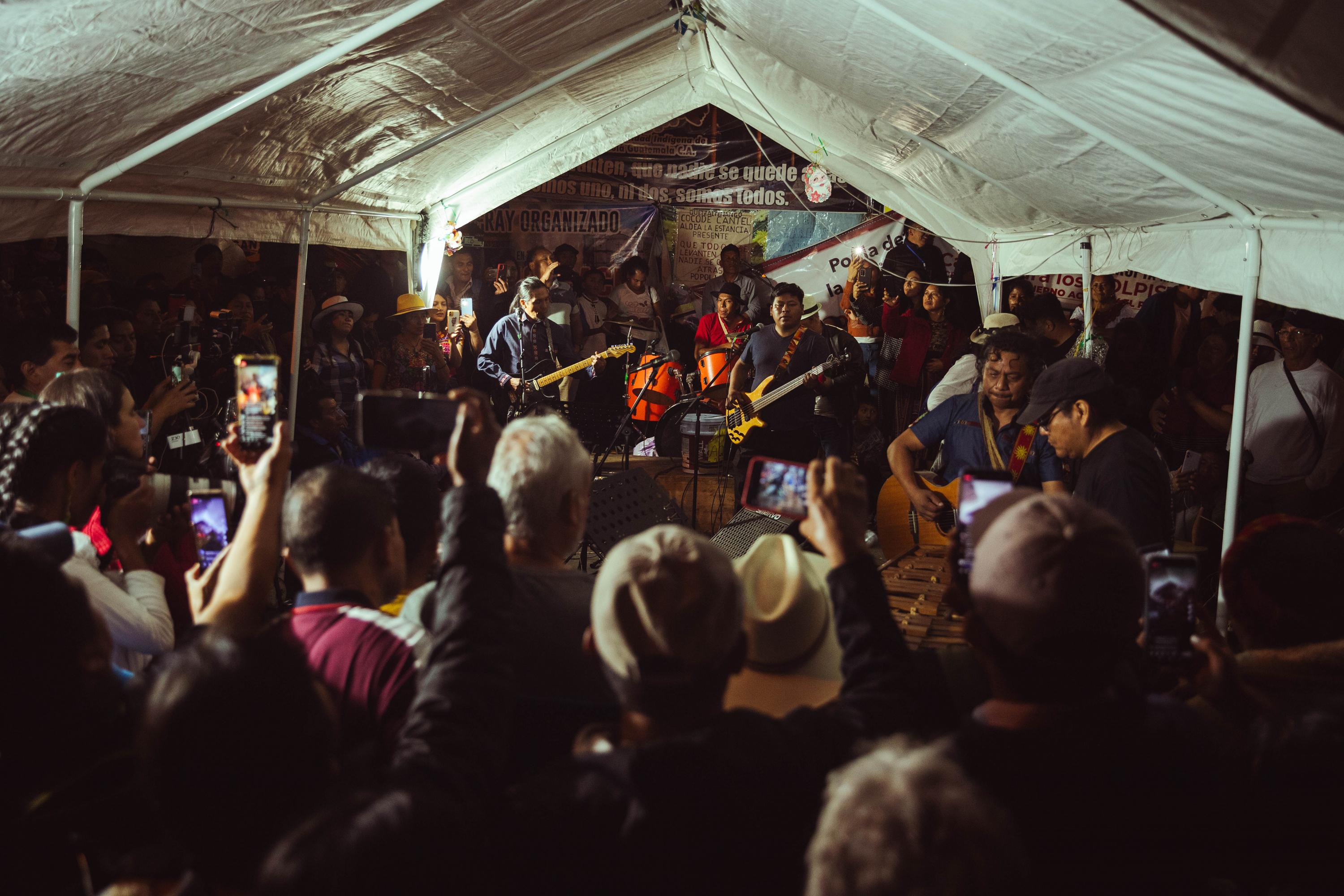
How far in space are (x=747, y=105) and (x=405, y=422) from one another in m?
7.12

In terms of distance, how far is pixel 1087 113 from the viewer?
3.45m

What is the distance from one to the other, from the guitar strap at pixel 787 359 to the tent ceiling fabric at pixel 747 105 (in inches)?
61.1

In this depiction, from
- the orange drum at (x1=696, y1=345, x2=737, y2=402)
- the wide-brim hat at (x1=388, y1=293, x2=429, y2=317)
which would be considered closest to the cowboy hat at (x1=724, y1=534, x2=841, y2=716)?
the orange drum at (x1=696, y1=345, x2=737, y2=402)

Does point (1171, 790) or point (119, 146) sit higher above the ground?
point (119, 146)

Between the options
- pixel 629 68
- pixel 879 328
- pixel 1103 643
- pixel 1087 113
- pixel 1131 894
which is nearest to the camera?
pixel 1131 894

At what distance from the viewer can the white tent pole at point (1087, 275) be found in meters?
5.76

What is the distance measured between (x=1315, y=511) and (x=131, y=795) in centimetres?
584

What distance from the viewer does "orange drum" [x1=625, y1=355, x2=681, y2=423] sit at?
29.1 ft

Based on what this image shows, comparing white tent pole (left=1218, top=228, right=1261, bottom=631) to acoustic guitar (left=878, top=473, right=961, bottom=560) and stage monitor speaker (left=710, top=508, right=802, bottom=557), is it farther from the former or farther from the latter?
stage monitor speaker (left=710, top=508, right=802, bottom=557)

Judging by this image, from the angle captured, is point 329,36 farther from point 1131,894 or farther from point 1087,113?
point 1131,894

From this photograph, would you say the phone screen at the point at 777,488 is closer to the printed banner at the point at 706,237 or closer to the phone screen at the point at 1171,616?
the phone screen at the point at 1171,616

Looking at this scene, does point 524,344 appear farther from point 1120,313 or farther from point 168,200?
point 1120,313

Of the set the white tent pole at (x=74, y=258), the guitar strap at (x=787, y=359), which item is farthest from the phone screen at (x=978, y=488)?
the guitar strap at (x=787, y=359)

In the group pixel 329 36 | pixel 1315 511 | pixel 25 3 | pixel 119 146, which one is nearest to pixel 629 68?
pixel 329 36
